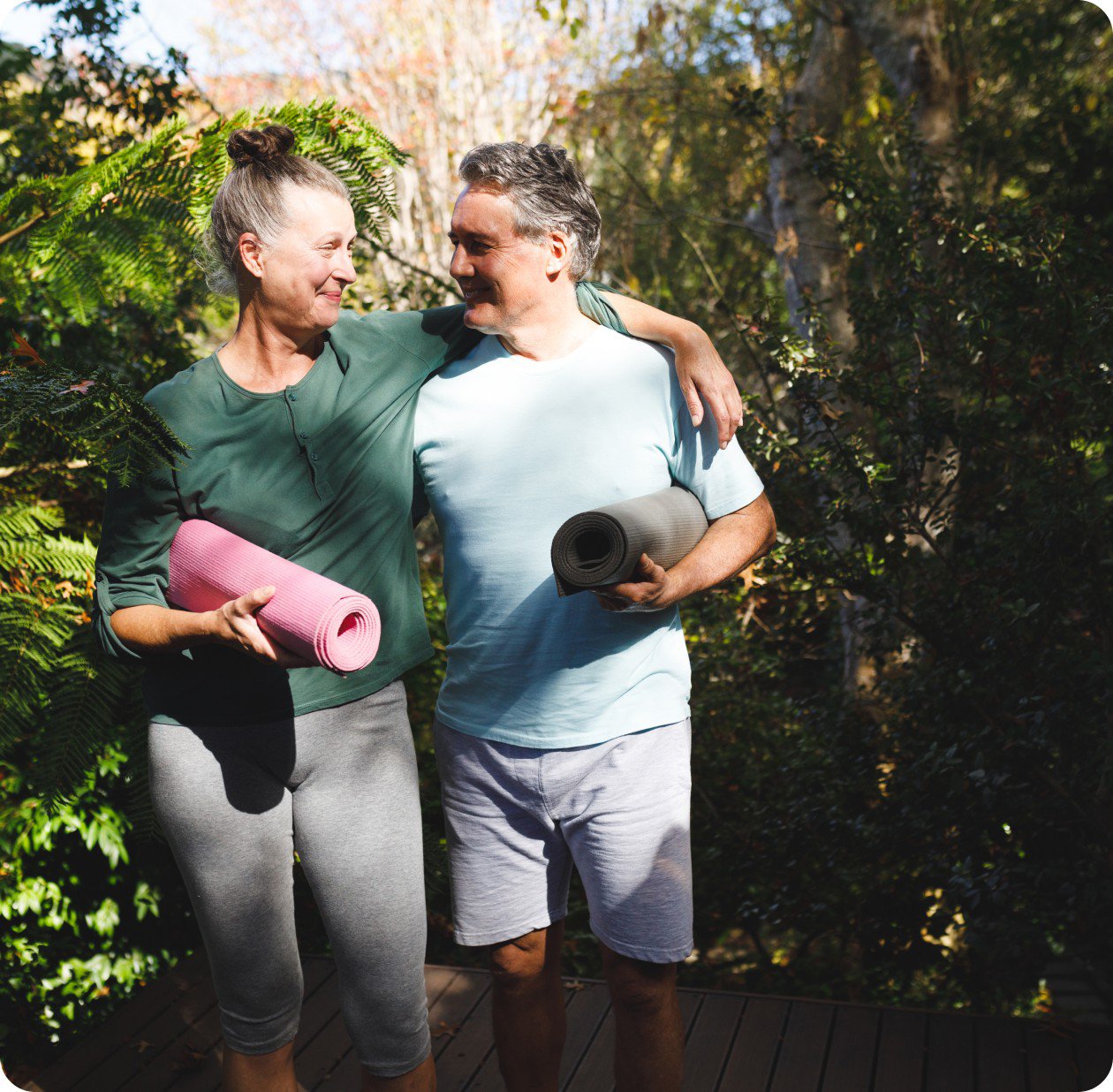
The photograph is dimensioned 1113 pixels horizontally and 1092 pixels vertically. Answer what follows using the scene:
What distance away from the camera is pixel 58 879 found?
10.2 ft

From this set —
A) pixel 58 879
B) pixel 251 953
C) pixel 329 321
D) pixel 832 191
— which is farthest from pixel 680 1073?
pixel 832 191

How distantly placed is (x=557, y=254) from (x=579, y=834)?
3.26 ft

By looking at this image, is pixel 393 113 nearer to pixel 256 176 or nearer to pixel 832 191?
pixel 832 191

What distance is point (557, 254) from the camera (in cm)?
181

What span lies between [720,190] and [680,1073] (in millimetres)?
8591

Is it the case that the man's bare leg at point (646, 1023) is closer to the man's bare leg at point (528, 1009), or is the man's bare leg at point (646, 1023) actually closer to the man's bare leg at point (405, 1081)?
the man's bare leg at point (528, 1009)

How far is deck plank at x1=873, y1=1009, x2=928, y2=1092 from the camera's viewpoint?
2496mm

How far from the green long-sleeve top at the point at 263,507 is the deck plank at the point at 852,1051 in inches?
62.5

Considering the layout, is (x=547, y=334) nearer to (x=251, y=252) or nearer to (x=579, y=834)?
(x=251, y=252)

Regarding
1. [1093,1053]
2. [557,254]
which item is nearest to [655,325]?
[557,254]

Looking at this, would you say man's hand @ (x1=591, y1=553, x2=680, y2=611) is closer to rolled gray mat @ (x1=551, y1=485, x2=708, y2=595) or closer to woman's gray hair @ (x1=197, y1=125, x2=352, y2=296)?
rolled gray mat @ (x1=551, y1=485, x2=708, y2=595)

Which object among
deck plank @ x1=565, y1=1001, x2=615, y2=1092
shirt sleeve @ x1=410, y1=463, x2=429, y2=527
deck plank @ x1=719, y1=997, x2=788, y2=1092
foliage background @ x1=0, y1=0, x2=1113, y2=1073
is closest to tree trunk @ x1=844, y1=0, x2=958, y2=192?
foliage background @ x1=0, y1=0, x2=1113, y2=1073

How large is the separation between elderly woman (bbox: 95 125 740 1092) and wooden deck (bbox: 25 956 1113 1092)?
3.18 ft

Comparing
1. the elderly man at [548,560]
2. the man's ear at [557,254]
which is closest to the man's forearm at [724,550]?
the elderly man at [548,560]
